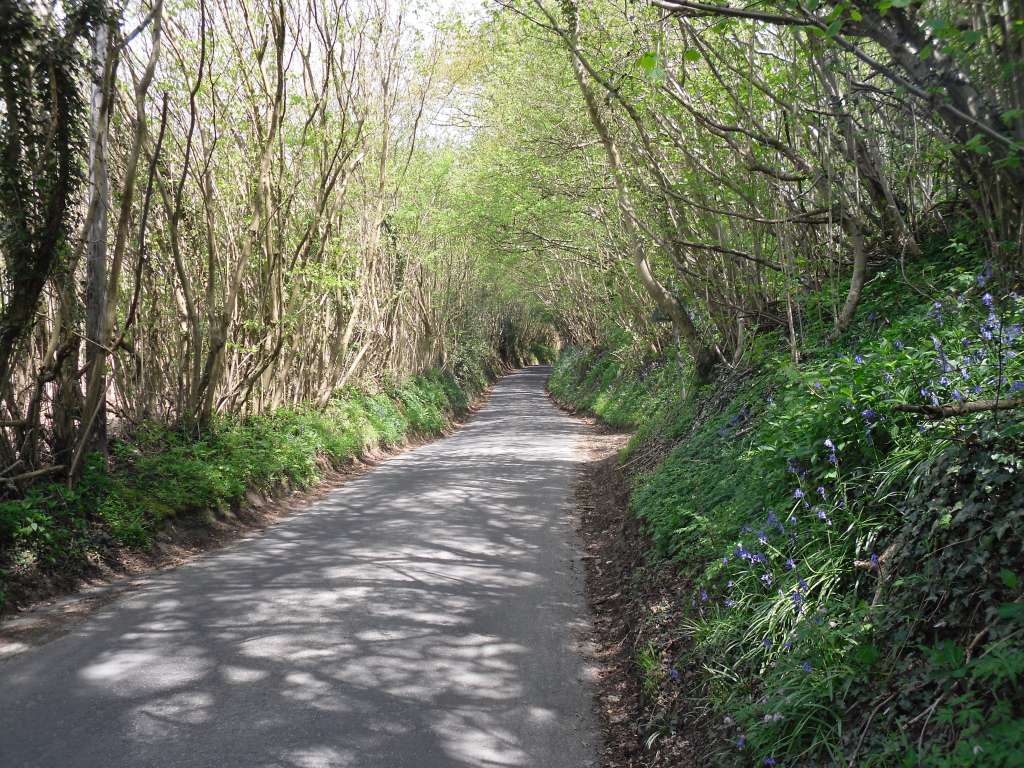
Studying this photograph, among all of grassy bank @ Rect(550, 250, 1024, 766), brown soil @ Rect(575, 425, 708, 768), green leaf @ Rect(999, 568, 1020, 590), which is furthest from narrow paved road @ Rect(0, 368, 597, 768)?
green leaf @ Rect(999, 568, 1020, 590)

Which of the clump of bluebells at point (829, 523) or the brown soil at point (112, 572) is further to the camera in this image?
the brown soil at point (112, 572)

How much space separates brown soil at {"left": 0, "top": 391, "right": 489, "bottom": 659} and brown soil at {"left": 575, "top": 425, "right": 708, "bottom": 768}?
12.8 ft

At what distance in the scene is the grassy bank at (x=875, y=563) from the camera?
2.58 metres

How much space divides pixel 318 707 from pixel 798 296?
21.5 feet

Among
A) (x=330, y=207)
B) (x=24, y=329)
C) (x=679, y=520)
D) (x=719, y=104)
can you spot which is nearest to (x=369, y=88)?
(x=330, y=207)

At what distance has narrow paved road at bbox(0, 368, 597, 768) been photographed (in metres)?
3.55

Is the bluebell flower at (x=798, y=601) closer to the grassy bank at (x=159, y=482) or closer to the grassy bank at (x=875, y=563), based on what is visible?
the grassy bank at (x=875, y=563)

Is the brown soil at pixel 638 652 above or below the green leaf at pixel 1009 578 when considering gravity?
below

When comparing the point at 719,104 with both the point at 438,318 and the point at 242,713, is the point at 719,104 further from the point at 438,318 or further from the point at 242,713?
the point at 438,318

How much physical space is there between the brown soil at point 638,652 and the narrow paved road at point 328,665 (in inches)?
7.2

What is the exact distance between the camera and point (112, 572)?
6434 millimetres

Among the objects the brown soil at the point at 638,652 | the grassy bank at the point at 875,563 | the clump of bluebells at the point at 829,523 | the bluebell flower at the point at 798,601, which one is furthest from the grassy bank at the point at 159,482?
the bluebell flower at the point at 798,601

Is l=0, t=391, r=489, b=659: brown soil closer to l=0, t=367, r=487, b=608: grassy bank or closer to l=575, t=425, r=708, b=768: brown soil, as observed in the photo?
l=0, t=367, r=487, b=608: grassy bank

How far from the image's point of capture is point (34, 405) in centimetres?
659
